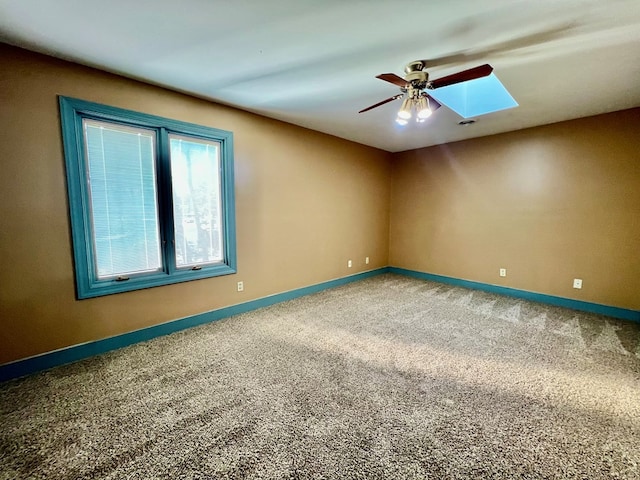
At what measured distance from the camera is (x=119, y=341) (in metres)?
2.63

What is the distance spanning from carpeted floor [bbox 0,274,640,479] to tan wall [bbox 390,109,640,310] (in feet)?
3.02

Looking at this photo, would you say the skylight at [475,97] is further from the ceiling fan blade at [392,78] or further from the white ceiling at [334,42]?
the ceiling fan blade at [392,78]

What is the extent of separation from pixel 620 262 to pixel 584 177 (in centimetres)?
114

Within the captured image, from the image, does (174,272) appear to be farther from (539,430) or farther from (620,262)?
(620,262)

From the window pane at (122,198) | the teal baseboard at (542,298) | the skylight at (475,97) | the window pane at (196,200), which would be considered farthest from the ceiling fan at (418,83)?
the teal baseboard at (542,298)

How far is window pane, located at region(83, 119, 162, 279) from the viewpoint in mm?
2502

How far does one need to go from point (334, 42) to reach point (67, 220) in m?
2.59

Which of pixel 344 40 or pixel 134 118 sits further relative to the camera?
pixel 134 118

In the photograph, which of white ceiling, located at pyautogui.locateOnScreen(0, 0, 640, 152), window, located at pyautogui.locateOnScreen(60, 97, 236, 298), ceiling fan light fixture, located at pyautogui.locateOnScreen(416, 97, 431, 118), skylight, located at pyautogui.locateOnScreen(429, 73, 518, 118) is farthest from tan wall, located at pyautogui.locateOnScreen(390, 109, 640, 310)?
window, located at pyautogui.locateOnScreen(60, 97, 236, 298)

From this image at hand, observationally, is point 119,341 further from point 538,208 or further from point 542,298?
point 538,208

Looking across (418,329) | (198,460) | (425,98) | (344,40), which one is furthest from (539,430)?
(344,40)

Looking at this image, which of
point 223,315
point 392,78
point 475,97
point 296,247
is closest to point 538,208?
point 475,97

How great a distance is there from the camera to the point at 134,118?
103 inches

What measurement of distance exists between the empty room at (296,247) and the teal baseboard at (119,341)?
0.06ft
